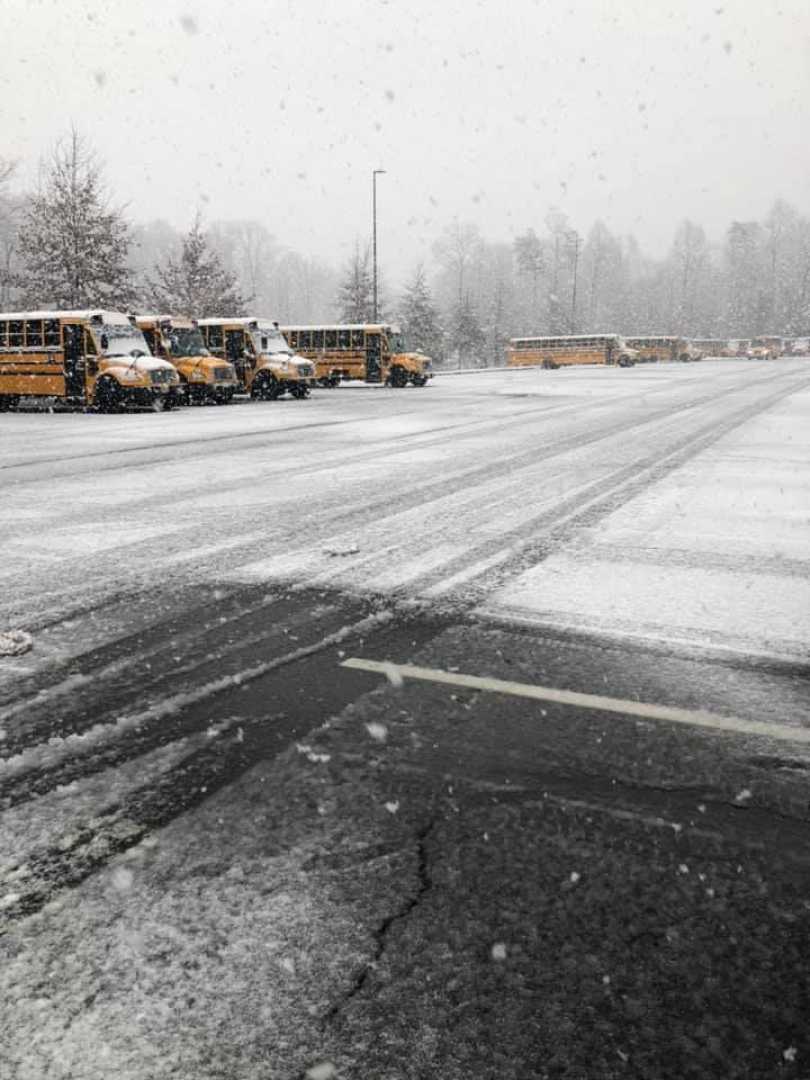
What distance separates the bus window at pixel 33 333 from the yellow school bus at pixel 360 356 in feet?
50.3

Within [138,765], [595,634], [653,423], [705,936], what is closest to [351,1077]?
[705,936]

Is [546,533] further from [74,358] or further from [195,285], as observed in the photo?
[195,285]

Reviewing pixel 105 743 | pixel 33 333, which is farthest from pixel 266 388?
pixel 105 743

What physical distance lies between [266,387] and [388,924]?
95.0 feet

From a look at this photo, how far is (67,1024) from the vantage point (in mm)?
2043

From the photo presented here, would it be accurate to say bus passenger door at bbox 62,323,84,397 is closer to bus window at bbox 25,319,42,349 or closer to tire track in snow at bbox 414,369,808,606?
bus window at bbox 25,319,42,349

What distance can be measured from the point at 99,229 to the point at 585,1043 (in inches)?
1645

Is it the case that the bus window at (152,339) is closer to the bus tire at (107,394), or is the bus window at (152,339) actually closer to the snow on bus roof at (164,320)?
the snow on bus roof at (164,320)

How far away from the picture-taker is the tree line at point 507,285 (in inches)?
2325

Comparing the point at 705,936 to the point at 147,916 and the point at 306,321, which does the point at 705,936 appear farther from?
the point at 306,321

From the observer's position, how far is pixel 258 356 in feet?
99.0

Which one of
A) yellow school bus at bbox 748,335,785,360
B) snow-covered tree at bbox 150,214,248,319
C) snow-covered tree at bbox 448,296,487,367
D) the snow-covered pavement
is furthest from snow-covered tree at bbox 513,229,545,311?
the snow-covered pavement

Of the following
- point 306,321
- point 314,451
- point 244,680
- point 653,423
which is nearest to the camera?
point 244,680

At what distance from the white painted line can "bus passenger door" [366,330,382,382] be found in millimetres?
35440
